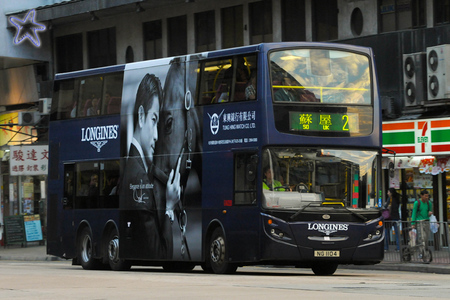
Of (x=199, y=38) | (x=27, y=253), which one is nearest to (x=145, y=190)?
(x=199, y=38)

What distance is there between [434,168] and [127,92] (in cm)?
983

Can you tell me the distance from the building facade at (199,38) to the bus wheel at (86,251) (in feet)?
31.3

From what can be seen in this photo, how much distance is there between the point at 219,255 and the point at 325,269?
7.41ft

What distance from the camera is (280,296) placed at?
1230 centimetres

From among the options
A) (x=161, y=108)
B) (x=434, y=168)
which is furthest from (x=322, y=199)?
(x=434, y=168)

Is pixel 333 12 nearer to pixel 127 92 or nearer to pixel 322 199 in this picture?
pixel 127 92

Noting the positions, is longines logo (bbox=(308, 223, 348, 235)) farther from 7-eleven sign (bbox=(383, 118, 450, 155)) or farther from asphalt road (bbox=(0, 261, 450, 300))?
7-eleven sign (bbox=(383, 118, 450, 155))

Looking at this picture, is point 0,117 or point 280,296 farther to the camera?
point 0,117

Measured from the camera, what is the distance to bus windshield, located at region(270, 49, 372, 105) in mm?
19047

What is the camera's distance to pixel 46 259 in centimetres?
3288

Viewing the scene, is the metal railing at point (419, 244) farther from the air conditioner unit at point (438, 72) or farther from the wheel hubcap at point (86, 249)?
the wheel hubcap at point (86, 249)

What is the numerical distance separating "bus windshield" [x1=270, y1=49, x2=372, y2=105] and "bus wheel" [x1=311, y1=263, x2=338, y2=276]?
3.38 metres

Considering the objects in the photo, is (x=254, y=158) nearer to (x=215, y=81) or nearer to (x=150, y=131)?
(x=215, y=81)

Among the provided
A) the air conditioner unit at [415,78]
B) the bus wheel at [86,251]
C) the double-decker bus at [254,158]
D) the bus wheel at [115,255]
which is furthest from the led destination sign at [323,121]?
the air conditioner unit at [415,78]
